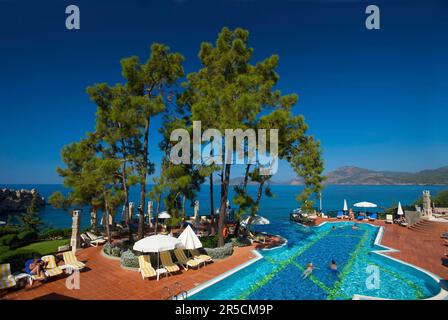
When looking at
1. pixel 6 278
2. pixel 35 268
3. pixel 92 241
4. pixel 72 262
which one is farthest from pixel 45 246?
pixel 6 278

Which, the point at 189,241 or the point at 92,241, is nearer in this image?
the point at 189,241

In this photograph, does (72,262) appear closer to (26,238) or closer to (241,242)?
(26,238)

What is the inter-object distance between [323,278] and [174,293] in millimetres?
6640

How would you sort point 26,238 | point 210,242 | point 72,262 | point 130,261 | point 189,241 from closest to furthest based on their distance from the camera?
1. point 72,262
2. point 130,261
3. point 189,241
4. point 210,242
5. point 26,238

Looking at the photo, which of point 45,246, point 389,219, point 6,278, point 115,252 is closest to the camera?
point 6,278

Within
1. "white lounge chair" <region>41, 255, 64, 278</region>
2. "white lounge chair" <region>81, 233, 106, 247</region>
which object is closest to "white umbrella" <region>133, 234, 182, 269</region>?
"white lounge chair" <region>41, 255, 64, 278</region>

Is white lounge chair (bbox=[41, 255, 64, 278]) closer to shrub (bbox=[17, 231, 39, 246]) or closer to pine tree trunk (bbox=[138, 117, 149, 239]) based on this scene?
pine tree trunk (bbox=[138, 117, 149, 239])

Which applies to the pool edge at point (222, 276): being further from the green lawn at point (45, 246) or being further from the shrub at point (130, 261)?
the green lawn at point (45, 246)

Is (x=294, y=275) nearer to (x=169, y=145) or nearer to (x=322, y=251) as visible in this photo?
(x=322, y=251)

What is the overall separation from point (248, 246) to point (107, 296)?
957cm

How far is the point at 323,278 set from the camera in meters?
11.0

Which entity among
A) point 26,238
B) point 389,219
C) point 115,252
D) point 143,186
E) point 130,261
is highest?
point 143,186

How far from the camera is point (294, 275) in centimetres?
1132

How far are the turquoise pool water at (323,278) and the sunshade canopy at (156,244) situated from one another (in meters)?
2.43
